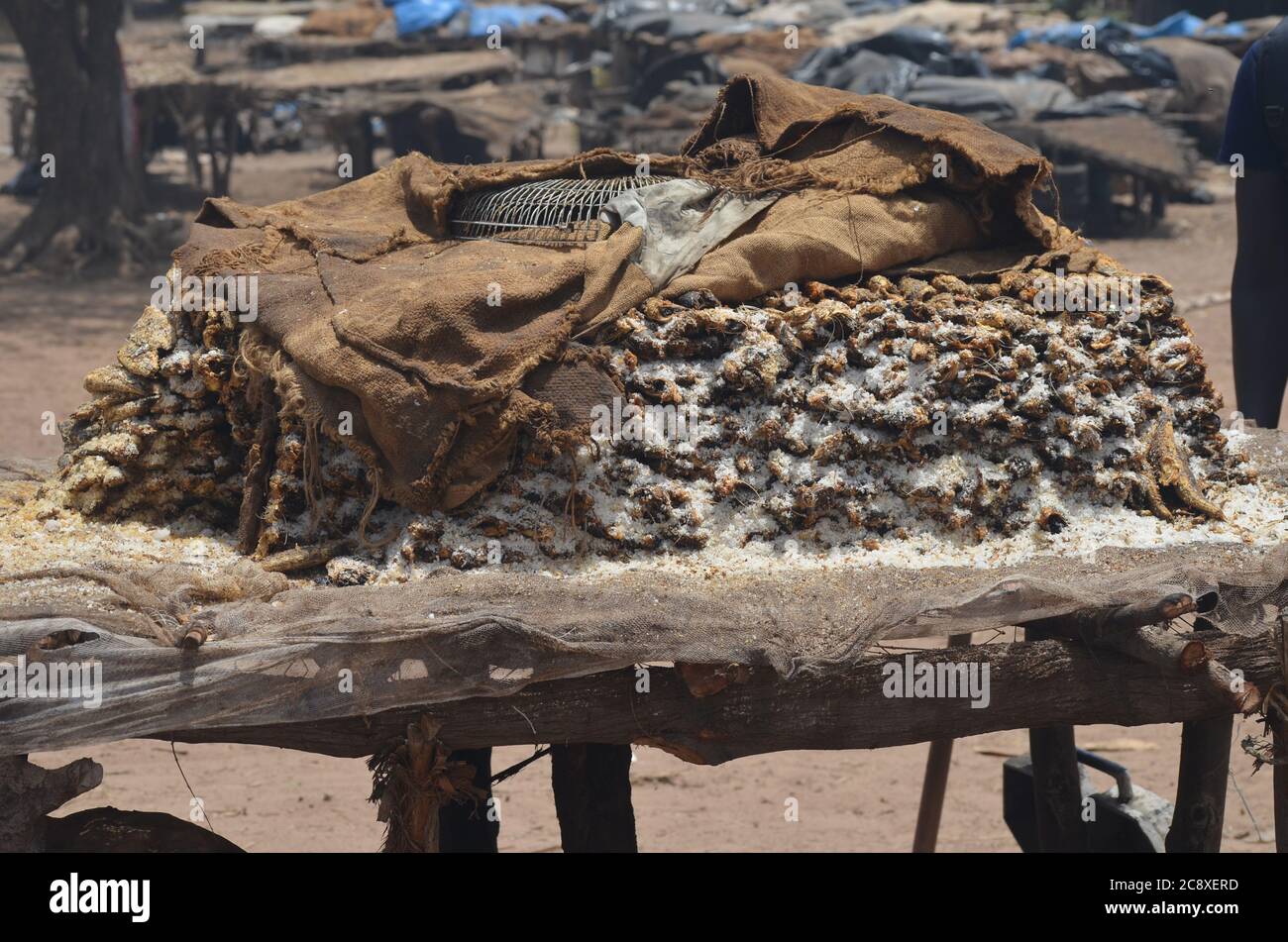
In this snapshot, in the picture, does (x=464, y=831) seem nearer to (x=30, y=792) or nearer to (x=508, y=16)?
(x=30, y=792)

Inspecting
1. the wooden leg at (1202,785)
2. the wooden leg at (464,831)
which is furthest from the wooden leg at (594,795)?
the wooden leg at (1202,785)

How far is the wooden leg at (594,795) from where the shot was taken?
322cm

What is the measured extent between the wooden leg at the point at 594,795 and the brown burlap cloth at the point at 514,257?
2.53 feet

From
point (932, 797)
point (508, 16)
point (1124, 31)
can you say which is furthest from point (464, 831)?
point (508, 16)

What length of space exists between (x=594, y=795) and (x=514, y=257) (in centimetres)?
121

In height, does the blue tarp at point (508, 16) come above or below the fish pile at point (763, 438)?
above

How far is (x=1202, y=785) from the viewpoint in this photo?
3225 millimetres

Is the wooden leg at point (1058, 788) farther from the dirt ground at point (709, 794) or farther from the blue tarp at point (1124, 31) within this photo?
the blue tarp at point (1124, 31)

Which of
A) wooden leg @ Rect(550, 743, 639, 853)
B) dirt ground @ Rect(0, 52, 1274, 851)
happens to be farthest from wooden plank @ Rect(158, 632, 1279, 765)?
dirt ground @ Rect(0, 52, 1274, 851)

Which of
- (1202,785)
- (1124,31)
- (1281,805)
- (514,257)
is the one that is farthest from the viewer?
(1124,31)

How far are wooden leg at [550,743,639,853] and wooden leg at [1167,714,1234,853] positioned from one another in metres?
1.24

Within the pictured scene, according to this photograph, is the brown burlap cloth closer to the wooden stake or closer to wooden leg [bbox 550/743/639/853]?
wooden leg [bbox 550/743/639/853]
